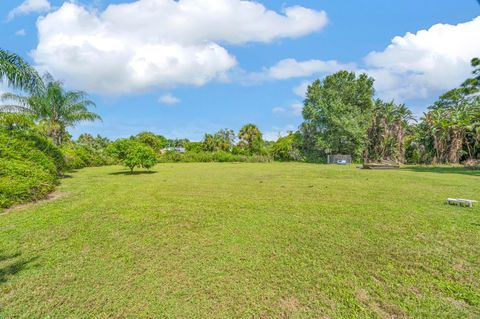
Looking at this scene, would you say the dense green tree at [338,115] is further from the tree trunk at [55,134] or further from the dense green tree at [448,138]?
the tree trunk at [55,134]

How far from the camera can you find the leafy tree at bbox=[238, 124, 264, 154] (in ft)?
130

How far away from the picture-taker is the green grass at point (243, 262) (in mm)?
2344

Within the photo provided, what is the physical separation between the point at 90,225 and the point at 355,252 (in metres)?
4.72

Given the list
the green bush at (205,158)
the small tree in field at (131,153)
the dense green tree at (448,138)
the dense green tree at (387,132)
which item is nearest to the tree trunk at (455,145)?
the dense green tree at (448,138)

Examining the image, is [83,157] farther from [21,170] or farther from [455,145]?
[455,145]

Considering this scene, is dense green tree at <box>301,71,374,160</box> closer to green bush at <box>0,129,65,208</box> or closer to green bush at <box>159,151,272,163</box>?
green bush at <box>159,151,272,163</box>

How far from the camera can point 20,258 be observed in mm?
3414

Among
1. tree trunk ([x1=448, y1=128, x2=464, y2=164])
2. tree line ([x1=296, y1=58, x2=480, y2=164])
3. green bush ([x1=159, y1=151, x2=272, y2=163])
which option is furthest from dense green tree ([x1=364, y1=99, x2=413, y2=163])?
green bush ([x1=159, y1=151, x2=272, y2=163])

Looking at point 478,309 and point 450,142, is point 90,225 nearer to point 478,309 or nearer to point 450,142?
point 478,309

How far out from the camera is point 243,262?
3189 mm

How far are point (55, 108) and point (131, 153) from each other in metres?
6.45

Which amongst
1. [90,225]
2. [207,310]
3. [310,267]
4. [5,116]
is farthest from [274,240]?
[5,116]

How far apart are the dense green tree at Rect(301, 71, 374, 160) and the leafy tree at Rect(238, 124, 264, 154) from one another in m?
8.81

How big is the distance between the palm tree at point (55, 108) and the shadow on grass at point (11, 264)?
1410 centimetres
